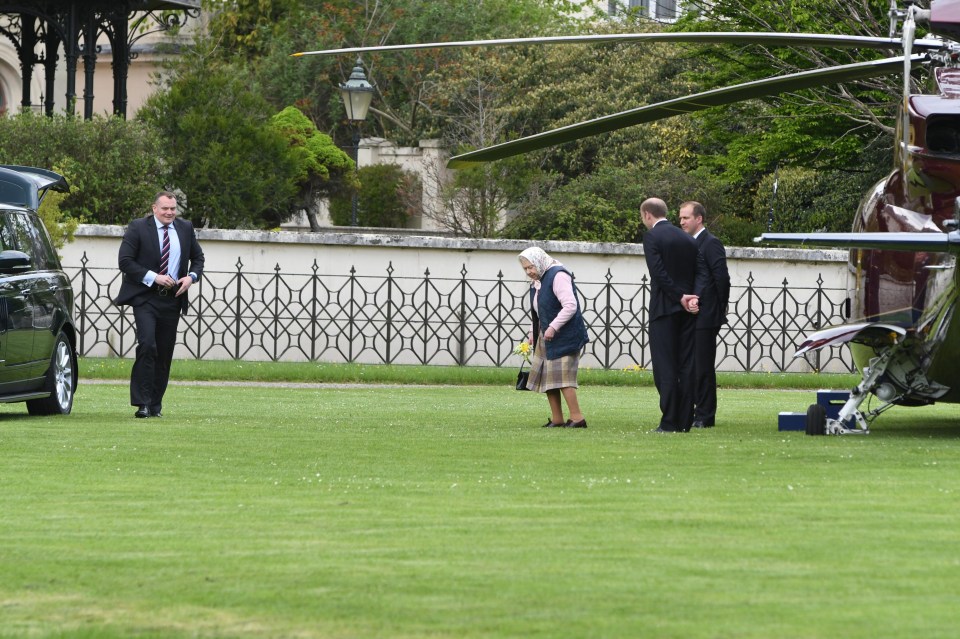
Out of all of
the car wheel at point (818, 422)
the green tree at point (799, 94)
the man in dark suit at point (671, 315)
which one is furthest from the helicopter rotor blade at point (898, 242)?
the green tree at point (799, 94)

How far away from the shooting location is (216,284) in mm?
28812

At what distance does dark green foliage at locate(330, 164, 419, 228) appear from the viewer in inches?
1708

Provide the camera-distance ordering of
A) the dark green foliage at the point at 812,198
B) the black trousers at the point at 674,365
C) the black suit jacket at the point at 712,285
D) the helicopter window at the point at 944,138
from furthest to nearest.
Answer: the dark green foliage at the point at 812,198, the black suit jacket at the point at 712,285, the black trousers at the point at 674,365, the helicopter window at the point at 944,138

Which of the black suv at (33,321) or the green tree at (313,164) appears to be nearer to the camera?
the black suv at (33,321)

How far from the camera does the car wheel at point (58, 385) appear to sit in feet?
52.5

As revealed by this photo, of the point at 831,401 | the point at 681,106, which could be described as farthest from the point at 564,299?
the point at 681,106

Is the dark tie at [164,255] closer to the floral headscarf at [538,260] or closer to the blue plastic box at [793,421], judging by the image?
the floral headscarf at [538,260]

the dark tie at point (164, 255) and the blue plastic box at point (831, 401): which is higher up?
the dark tie at point (164, 255)

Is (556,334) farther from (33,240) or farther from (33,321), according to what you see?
(33,240)

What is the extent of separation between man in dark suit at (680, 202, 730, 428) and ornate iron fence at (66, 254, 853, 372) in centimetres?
1281

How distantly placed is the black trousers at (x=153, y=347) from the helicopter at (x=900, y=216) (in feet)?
14.4

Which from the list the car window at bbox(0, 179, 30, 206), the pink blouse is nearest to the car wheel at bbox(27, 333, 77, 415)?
the car window at bbox(0, 179, 30, 206)

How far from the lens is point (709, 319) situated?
15.2m

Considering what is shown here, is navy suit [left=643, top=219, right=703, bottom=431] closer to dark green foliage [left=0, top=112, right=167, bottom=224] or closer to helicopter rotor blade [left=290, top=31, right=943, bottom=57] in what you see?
helicopter rotor blade [left=290, top=31, right=943, bottom=57]
